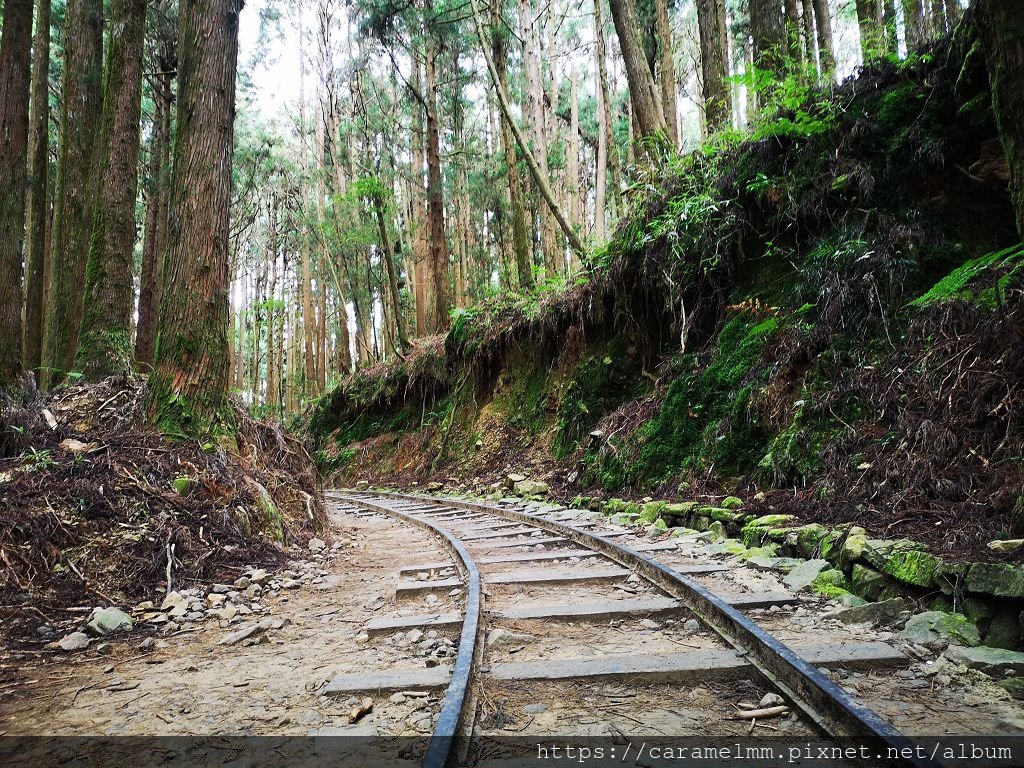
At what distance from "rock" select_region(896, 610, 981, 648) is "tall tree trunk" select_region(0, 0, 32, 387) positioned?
8.72 metres

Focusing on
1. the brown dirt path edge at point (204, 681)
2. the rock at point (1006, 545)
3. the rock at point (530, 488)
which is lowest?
the brown dirt path edge at point (204, 681)

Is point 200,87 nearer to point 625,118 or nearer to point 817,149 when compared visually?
point 817,149

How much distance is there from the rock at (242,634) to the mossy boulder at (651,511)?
4.22 m

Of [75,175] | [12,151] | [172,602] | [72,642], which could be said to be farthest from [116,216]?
[72,642]

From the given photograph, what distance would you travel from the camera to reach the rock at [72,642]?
3.31m

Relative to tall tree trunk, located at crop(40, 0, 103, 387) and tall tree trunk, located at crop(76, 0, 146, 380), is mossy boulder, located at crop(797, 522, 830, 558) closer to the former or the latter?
tall tree trunk, located at crop(76, 0, 146, 380)

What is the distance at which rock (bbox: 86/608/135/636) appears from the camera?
356 cm

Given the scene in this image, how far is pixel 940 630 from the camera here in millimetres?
2838

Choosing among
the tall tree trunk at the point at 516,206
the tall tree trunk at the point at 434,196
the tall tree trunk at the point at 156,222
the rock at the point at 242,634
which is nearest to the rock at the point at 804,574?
the rock at the point at 242,634

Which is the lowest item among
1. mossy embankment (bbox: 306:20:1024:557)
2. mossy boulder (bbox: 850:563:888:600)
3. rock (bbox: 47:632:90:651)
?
rock (bbox: 47:632:90:651)

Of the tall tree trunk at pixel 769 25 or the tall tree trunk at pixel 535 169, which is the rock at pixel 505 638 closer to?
the tall tree trunk at pixel 535 169

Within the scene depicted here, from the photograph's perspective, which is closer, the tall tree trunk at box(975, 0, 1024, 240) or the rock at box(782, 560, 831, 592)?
the tall tree trunk at box(975, 0, 1024, 240)

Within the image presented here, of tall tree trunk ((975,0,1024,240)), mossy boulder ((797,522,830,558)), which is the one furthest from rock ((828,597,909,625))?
tall tree trunk ((975,0,1024,240))

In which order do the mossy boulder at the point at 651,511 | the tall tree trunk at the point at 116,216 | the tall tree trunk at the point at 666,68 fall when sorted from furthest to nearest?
the tall tree trunk at the point at 666,68, the tall tree trunk at the point at 116,216, the mossy boulder at the point at 651,511
